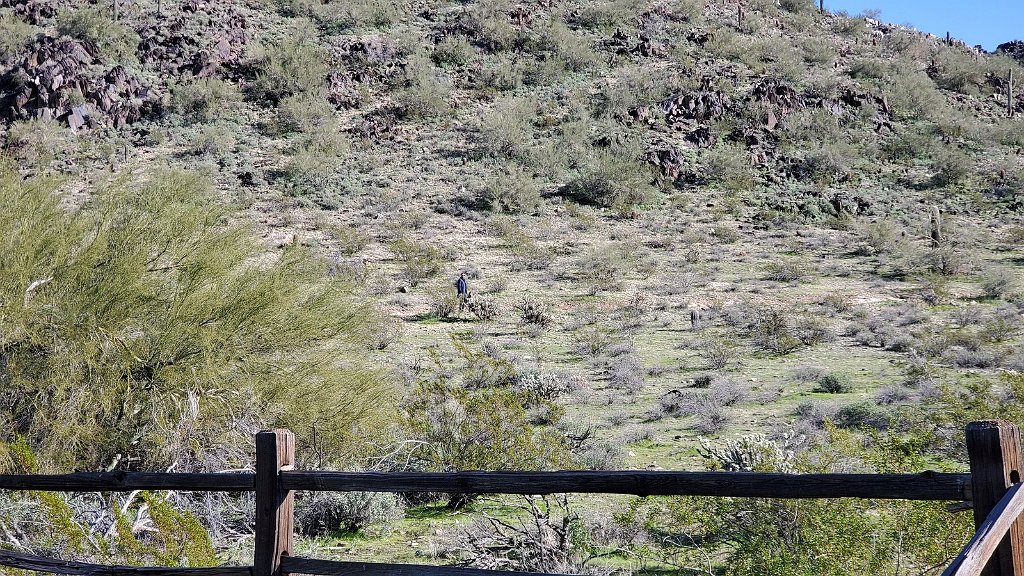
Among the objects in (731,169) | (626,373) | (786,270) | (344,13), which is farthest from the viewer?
(344,13)

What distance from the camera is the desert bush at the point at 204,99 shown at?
36562 mm

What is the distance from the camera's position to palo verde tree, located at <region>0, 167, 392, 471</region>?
7.68m

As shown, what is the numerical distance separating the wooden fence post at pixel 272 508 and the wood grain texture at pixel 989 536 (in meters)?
2.61

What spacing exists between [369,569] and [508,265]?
23.1m

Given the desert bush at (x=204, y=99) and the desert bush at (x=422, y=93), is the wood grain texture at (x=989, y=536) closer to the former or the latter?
the desert bush at (x=422, y=93)

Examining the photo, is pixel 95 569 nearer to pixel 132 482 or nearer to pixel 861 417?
pixel 132 482

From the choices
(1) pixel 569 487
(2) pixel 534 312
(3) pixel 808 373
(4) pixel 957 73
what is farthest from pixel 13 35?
(4) pixel 957 73

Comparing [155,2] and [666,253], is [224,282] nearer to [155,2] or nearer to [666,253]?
[666,253]

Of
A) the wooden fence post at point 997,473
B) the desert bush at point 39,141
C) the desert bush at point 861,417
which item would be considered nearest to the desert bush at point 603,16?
the desert bush at point 39,141

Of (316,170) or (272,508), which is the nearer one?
(272,508)

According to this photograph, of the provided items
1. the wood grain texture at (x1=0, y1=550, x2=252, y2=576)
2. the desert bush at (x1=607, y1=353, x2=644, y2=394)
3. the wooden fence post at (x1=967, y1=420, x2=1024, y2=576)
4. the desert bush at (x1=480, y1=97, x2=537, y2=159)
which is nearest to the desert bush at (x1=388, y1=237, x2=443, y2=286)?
the desert bush at (x1=607, y1=353, x2=644, y2=394)

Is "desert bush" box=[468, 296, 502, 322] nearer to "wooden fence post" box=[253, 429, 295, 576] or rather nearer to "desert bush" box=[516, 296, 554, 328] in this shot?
"desert bush" box=[516, 296, 554, 328]

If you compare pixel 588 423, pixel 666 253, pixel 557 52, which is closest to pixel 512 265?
pixel 666 253

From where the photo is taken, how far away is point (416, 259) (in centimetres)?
2589
